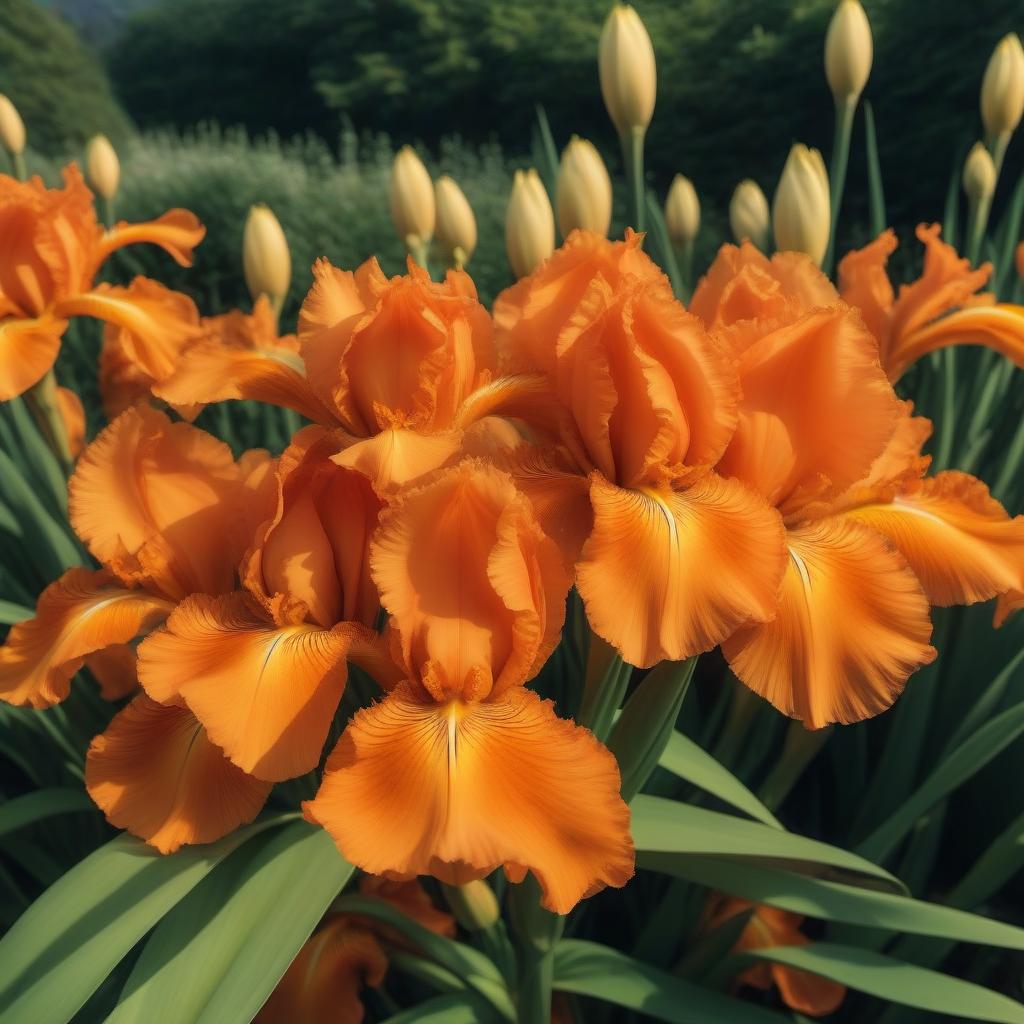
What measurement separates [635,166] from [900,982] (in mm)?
1622

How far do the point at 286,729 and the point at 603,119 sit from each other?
12.7m

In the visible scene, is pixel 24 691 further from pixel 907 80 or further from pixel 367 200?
pixel 907 80

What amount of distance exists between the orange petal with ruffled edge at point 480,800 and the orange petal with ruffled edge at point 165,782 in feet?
0.73

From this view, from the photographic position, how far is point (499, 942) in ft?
5.16

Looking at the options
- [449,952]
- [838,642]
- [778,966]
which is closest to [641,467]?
[838,642]

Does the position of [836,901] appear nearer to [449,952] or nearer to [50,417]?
[449,952]

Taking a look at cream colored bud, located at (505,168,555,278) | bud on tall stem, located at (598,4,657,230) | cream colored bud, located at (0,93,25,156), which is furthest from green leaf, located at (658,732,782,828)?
cream colored bud, located at (0,93,25,156)

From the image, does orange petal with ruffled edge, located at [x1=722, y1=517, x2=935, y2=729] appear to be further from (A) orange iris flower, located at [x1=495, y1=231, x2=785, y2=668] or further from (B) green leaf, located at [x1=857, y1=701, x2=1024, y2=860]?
(B) green leaf, located at [x1=857, y1=701, x2=1024, y2=860]

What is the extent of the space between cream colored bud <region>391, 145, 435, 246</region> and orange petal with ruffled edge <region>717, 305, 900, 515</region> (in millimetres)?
1387

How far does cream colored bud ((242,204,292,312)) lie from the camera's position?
2.45 metres

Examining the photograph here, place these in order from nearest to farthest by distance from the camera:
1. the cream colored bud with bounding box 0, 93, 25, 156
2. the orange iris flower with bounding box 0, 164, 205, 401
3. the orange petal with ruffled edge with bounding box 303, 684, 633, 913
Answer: the orange petal with ruffled edge with bounding box 303, 684, 633, 913 < the orange iris flower with bounding box 0, 164, 205, 401 < the cream colored bud with bounding box 0, 93, 25, 156

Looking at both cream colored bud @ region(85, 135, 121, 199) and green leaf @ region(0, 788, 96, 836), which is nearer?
green leaf @ region(0, 788, 96, 836)

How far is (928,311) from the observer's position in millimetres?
1781

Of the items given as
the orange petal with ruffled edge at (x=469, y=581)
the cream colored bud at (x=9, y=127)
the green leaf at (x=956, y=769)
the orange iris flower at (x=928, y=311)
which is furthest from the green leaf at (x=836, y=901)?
the cream colored bud at (x=9, y=127)
